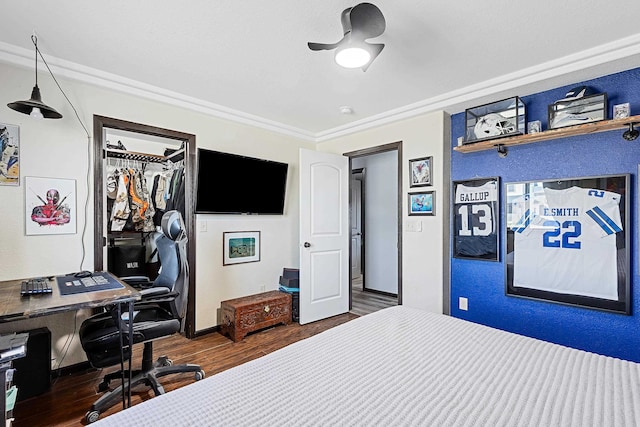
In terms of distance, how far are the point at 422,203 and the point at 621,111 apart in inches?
64.8

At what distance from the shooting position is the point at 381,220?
5.15 m

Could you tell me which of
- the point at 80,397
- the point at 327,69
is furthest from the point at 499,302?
the point at 80,397

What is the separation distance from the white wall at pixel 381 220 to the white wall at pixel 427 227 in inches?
57.9

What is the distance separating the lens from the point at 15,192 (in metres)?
2.25

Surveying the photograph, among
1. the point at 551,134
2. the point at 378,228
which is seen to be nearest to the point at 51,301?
the point at 551,134

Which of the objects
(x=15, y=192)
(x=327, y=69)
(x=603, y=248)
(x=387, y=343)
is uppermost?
(x=327, y=69)

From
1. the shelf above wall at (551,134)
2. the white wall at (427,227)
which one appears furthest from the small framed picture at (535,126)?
the white wall at (427,227)

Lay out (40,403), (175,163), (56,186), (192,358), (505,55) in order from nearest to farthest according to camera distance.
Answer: (40,403) < (505,55) < (56,186) < (192,358) < (175,163)

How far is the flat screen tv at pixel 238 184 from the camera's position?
125 inches

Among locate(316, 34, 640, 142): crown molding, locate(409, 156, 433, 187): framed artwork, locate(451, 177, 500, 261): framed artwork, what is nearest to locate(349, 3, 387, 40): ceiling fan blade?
locate(316, 34, 640, 142): crown molding

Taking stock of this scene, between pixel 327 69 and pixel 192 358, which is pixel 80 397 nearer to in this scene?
pixel 192 358

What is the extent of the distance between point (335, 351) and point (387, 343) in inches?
10.6

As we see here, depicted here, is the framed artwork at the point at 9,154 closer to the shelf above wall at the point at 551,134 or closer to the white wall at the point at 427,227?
the white wall at the point at 427,227

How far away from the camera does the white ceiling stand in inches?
68.7
